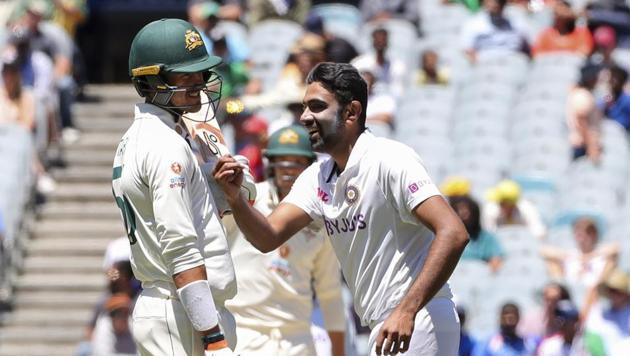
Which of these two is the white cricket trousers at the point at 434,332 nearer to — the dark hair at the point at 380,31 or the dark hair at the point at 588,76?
the dark hair at the point at 588,76

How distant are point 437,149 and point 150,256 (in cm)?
845

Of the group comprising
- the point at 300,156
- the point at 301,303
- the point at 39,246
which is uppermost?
the point at 300,156

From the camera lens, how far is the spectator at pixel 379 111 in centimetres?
1425

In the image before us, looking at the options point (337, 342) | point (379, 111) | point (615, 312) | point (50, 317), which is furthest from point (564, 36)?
point (337, 342)

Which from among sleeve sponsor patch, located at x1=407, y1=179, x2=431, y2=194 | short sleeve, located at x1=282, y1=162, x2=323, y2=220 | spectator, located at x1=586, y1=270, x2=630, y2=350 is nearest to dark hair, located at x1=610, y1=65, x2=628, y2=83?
spectator, located at x1=586, y1=270, x2=630, y2=350

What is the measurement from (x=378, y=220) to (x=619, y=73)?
820cm

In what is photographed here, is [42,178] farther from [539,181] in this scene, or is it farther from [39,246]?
[539,181]

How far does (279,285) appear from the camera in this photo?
827 centimetres

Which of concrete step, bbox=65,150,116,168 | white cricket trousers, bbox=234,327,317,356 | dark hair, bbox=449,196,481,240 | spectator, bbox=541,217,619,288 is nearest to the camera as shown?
white cricket trousers, bbox=234,327,317,356

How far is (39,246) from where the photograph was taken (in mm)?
15031

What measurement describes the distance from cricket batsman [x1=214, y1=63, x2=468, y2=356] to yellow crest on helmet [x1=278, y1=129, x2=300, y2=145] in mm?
1712

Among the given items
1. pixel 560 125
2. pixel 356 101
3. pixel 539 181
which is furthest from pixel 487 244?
pixel 356 101

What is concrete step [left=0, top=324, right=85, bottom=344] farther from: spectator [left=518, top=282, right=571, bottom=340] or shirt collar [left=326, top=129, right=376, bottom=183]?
shirt collar [left=326, top=129, right=376, bottom=183]

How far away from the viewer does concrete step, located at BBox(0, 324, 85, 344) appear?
550 inches
